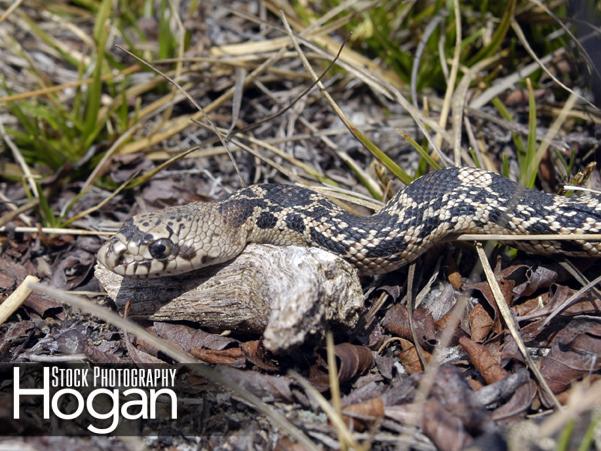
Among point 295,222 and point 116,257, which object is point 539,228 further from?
point 116,257

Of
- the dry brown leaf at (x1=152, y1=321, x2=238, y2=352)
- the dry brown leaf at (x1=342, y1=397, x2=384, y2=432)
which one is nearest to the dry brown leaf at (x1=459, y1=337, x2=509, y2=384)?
the dry brown leaf at (x1=342, y1=397, x2=384, y2=432)

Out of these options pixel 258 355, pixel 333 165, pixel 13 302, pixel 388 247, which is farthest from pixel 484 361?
pixel 13 302

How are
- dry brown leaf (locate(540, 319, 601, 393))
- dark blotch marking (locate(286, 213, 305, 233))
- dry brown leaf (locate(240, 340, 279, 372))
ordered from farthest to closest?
dark blotch marking (locate(286, 213, 305, 233)) < dry brown leaf (locate(240, 340, 279, 372)) < dry brown leaf (locate(540, 319, 601, 393))

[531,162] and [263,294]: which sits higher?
[531,162]

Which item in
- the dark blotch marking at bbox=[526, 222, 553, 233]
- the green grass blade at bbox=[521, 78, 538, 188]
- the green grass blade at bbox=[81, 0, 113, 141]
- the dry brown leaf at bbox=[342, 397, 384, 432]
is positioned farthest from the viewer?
the green grass blade at bbox=[81, 0, 113, 141]

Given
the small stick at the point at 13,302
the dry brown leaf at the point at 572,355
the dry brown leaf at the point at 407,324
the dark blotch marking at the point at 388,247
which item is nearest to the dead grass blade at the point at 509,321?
the dry brown leaf at the point at 572,355

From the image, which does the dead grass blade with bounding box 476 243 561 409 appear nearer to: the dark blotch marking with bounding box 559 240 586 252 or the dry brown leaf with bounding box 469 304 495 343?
the dry brown leaf with bounding box 469 304 495 343

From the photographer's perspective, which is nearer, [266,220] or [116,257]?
[116,257]
